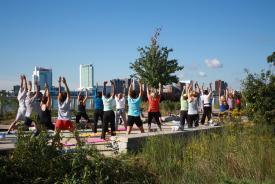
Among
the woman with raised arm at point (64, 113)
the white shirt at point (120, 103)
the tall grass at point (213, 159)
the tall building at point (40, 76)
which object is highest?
the tall building at point (40, 76)

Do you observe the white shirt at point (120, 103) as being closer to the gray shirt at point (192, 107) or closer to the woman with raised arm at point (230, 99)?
the gray shirt at point (192, 107)

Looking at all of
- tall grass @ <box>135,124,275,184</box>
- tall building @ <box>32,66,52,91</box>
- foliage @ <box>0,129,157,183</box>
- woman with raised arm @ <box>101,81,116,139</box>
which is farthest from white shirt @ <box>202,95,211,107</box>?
foliage @ <box>0,129,157,183</box>

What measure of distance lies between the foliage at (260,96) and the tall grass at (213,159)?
452 cm

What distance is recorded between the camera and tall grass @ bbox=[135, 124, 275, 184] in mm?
6750

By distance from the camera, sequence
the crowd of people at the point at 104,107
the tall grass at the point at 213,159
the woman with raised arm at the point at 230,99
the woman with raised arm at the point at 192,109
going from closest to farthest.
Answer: the tall grass at the point at 213,159
the crowd of people at the point at 104,107
the woman with raised arm at the point at 192,109
the woman with raised arm at the point at 230,99

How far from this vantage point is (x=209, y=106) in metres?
16.9

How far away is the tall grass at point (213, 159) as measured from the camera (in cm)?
675

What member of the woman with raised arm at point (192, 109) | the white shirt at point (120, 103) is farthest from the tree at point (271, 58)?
the white shirt at point (120, 103)

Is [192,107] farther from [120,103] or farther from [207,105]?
[120,103]

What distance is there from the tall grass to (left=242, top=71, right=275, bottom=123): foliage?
14.8 feet

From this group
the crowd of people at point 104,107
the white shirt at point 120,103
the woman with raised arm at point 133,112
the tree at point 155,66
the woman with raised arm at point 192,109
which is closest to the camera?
the crowd of people at point 104,107

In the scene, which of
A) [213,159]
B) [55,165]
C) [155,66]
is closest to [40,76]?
[155,66]

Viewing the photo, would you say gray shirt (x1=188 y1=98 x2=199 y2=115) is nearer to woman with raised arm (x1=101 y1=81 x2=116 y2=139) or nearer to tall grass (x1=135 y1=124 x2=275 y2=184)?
woman with raised arm (x1=101 y1=81 x2=116 y2=139)

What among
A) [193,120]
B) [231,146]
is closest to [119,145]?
[231,146]
